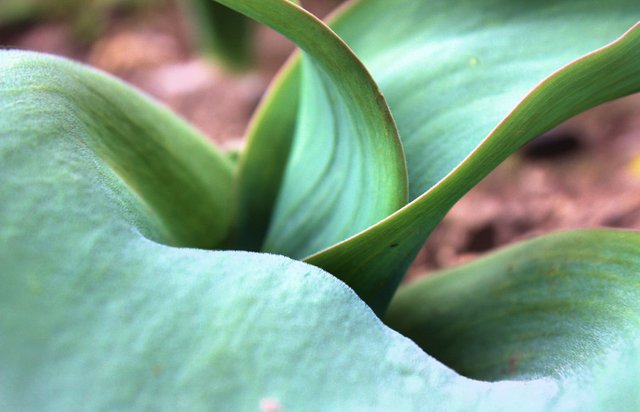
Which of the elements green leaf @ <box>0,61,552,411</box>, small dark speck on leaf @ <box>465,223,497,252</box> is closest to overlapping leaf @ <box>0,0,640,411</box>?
green leaf @ <box>0,61,552,411</box>

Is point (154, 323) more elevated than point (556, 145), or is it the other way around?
point (154, 323)

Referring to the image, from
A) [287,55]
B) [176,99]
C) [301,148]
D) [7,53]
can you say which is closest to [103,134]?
[7,53]

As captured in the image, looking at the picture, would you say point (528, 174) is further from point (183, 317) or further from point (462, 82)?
point (183, 317)

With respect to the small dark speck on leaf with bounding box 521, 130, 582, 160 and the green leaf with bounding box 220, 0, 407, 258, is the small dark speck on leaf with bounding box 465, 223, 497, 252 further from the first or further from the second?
the green leaf with bounding box 220, 0, 407, 258

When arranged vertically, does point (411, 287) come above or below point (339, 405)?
below

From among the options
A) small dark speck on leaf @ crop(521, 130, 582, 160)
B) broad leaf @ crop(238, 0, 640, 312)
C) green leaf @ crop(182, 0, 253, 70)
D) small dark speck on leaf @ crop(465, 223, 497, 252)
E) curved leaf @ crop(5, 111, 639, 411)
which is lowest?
small dark speck on leaf @ crop(465, 223, 497, 252)

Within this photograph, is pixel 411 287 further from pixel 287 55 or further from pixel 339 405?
pixel 287 55

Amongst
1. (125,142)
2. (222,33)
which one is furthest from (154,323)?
(222,33)
